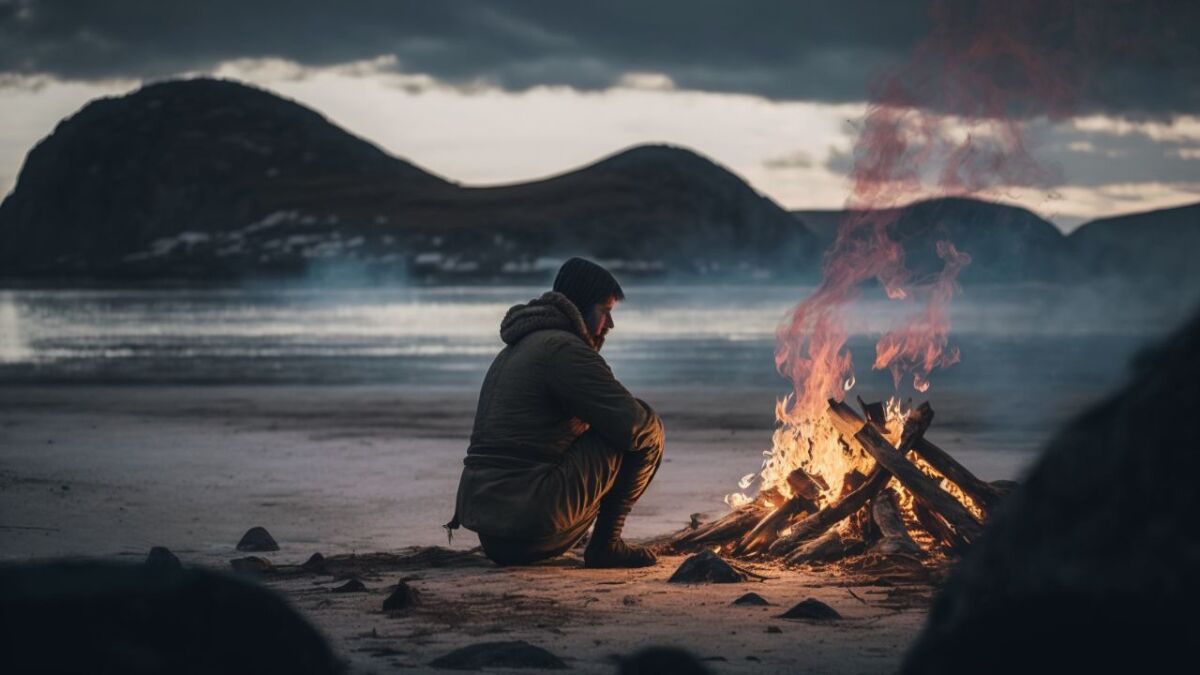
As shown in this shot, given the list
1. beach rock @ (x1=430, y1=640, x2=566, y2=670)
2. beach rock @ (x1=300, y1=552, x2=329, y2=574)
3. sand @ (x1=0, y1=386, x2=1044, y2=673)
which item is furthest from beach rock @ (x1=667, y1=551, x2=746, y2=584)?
beach rock @ (x1=430, y1=640, x2=566, y2=670)

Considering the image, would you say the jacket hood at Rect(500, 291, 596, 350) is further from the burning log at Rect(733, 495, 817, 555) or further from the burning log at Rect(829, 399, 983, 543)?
the burning log at Rect(829, 399, 983, 543)

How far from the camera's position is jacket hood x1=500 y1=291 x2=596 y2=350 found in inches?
320

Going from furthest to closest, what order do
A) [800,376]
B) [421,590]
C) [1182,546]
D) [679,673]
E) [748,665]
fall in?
[800,376]
[421,590]
[748,665]
[679,673]
[1182,546]

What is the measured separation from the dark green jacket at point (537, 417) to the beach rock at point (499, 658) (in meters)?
2.29

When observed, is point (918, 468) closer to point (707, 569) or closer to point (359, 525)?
point (707, 569)

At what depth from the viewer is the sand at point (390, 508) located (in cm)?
640

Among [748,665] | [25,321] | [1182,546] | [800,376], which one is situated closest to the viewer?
[1182,546]

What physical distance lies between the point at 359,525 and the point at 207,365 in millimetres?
23784

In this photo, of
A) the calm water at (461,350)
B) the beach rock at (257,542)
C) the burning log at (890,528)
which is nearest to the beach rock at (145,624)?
the burning log at (890,528)

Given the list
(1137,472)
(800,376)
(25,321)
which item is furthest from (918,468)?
(25,321)

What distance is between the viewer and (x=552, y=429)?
8.14m

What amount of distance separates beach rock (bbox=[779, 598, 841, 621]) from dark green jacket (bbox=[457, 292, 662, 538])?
1522 mm

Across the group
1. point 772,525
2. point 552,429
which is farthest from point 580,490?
point 772,525

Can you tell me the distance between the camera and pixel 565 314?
26.7 feet
